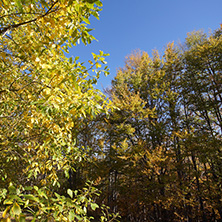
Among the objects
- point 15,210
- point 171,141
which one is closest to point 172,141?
point 171,141

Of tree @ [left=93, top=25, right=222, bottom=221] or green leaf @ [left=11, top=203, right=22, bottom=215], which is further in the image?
tree @ [left=93, top=25, right=222, bottom=221]

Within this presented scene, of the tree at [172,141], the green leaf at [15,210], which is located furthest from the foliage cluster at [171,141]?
the green leaf at [15,210]

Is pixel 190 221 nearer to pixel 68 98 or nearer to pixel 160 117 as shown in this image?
pixel 160 117

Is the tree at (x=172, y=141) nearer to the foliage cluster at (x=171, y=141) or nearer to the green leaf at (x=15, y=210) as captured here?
the foliage cluster at (x=171, y=141)

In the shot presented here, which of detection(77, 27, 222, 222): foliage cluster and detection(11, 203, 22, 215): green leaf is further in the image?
detection(77, 27, 222, 222): foliage cluster

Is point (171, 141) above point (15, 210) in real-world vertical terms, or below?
above

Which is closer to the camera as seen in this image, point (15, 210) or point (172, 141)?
point (15, 210)

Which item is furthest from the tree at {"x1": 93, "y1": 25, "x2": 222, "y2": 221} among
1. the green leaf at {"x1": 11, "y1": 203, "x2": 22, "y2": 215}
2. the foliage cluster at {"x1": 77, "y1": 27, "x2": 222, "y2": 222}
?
the green leaf at {"x1": 11, "y1": 203, "x2": 22, "y2": 215}

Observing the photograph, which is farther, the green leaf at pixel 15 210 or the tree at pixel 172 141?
the tree at pixel 172 141

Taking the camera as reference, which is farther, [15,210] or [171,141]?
[171,141]

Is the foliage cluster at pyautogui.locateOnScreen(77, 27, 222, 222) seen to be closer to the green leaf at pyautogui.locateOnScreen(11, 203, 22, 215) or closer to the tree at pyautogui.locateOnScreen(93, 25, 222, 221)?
the tree at pyautogui.locateOnScreen(93, 25, 222, 221)

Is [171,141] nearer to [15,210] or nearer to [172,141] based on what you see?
[172,141]

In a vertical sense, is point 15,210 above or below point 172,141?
below

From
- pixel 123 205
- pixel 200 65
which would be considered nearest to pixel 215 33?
pixel 200 65
